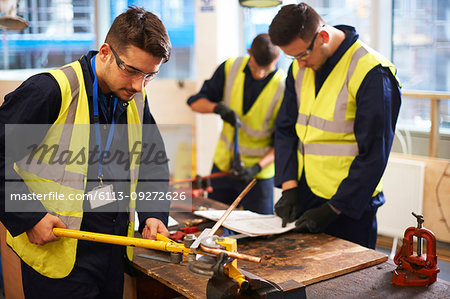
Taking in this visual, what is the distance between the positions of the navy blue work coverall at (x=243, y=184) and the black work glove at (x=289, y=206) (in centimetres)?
81

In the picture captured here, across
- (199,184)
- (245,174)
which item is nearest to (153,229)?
(199,184)

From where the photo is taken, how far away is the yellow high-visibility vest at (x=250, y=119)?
119 inches

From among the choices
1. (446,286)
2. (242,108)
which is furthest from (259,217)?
(242,108)

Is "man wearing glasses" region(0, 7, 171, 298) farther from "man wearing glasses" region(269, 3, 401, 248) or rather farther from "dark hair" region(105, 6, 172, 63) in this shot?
"man wearing glasses" region(269, 3, 401, 248)

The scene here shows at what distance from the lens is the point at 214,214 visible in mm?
2295

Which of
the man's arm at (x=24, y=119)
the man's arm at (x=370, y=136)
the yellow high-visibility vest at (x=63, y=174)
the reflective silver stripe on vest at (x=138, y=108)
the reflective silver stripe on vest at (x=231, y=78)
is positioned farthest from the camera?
the reflective silver stripe on vest at (x=231, y=78)

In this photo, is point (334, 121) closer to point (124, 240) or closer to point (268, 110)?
point (268, 110)

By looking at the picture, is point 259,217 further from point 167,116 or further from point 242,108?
point 167,116

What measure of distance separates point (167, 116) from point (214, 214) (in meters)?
2.98

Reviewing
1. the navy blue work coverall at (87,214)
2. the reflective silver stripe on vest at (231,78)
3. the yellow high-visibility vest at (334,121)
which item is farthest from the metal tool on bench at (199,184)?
the navy blue work coverall at (87,214)

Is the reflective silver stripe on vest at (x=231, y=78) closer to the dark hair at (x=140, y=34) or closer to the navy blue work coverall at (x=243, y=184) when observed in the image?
the navy blue work coverall at (x=243, y=184)

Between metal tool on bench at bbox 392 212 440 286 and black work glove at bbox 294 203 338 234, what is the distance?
1.43ft

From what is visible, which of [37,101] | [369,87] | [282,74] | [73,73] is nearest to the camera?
[37,101]

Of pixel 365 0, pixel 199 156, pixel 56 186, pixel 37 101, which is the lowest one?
pixel 199 156
